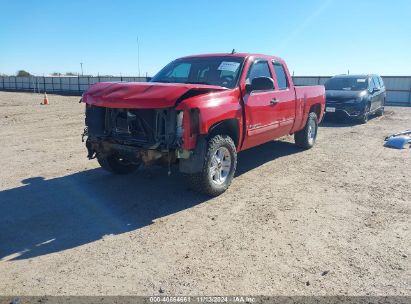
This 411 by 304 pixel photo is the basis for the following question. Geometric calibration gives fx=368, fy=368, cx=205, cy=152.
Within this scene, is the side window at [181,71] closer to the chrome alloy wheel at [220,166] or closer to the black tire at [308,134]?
the chrome alloy wheel at [220,166]

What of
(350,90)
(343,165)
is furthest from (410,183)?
(350,90)

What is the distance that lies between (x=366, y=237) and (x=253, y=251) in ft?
4.47

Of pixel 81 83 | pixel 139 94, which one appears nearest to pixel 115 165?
pixel 139 94

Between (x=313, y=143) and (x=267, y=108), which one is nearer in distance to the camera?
(x=267, y=108)

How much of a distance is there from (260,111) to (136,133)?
215 cm

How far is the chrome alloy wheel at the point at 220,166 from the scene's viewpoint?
17.3 ft

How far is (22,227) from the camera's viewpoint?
14.3 feet

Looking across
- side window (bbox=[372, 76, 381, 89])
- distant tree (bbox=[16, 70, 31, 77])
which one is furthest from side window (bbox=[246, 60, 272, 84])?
distant tree (bbox=[16, 70, 31, 77])

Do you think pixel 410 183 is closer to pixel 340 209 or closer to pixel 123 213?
pixel 340 209

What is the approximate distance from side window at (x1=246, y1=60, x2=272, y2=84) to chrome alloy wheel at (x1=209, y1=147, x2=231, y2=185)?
1327mm

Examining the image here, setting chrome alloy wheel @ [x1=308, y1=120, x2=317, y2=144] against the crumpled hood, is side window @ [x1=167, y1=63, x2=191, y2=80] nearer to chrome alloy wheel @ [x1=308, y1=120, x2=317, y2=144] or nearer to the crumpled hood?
the crumpled hood

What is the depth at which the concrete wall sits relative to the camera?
23219mm

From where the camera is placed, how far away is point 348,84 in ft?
46.8

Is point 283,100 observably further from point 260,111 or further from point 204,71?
point 204,71
